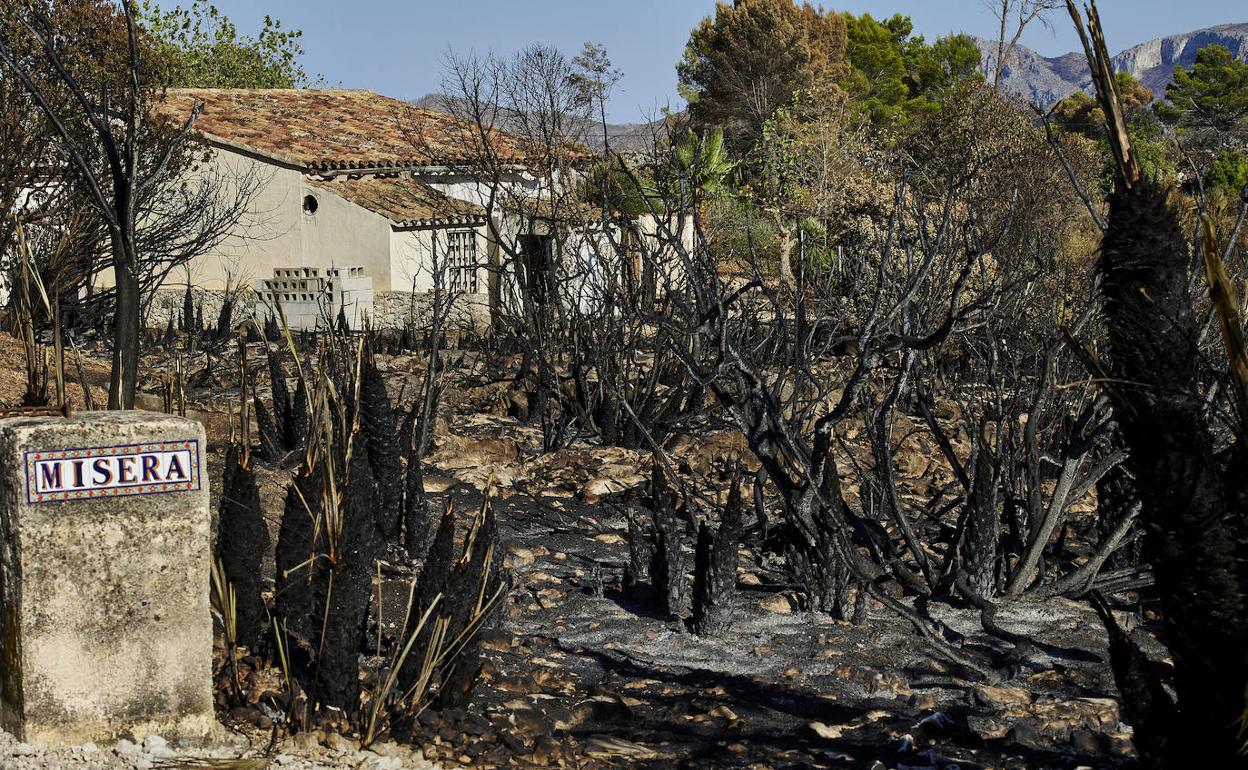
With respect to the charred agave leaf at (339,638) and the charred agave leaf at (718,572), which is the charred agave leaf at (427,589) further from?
the charred agave leaf at (718,572)

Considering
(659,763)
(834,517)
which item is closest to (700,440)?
(834,517)

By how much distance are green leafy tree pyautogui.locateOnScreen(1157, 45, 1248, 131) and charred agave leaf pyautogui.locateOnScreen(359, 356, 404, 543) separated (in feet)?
141

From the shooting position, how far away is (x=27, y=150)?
13.2 m

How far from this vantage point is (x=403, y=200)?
20.9m

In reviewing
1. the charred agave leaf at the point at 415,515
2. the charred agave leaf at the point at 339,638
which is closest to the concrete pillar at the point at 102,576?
the charred agave leaf at the point at 339,638

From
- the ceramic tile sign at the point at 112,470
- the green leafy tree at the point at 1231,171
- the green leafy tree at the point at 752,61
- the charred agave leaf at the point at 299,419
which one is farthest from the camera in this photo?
the green leafy tree at the point at 752,61

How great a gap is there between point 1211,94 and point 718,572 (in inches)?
1803

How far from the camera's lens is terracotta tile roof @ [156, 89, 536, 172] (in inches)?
821

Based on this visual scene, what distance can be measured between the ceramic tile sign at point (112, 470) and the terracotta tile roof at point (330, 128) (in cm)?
1551

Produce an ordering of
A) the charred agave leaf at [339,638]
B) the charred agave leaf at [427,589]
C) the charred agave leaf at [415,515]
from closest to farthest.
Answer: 1. the charred agave leaf at [339,638]
2. the charred agave leaf at [427,589]
3. the charred agave leaf at [415,515]

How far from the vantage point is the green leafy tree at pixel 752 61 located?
36.3 metres

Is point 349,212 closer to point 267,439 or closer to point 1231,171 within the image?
point 267,439

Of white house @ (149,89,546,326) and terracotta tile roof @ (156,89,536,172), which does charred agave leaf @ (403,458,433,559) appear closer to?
white house @ (149,89,546,326)

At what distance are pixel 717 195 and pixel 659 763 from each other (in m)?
20.7
